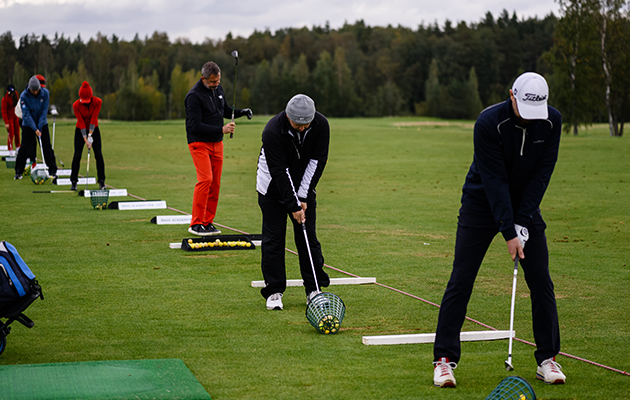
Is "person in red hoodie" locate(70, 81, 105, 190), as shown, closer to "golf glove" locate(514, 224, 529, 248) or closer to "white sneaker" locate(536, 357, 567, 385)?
"golf glove" locate(514, 224, 529, 248)

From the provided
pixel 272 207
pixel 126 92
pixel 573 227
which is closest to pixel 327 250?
pixel 272 207

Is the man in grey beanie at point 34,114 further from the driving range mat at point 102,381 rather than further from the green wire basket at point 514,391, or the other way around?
the green wire basket at point 514,391

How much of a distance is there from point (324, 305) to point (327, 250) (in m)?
4.11

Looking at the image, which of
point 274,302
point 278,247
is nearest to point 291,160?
point 278,247

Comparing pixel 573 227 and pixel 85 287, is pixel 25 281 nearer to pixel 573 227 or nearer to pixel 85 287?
pixel 85 287

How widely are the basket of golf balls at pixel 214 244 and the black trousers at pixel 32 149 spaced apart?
1002 centimetres

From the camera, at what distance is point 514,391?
4.30 m

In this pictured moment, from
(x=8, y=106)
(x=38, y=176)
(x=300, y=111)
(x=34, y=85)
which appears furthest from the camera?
(x=8, y=106)

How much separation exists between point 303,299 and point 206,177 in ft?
12.4

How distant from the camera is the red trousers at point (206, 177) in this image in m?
10.8

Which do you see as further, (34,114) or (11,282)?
(34,114)

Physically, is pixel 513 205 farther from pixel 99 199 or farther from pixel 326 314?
pixel 99 199

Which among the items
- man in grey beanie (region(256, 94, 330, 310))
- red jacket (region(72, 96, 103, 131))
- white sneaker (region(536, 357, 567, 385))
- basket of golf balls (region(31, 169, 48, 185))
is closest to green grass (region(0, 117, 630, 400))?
white sneaker (region(536, 357, 567, 385))

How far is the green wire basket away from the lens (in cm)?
419
